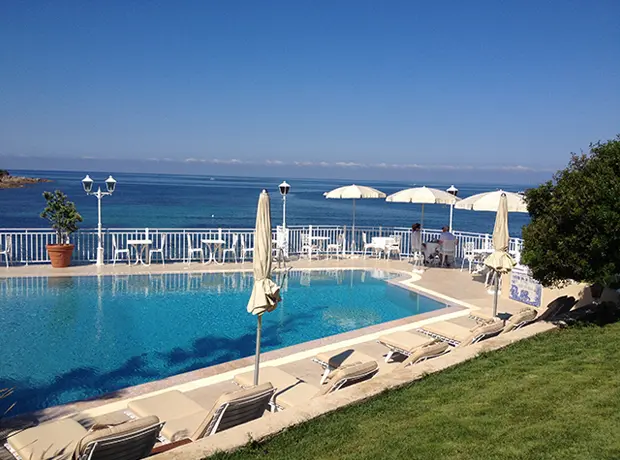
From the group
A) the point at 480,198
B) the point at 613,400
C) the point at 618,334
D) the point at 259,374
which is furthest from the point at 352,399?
the point at 480,198

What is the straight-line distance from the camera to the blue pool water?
7.09 m

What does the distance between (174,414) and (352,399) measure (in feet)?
5.27

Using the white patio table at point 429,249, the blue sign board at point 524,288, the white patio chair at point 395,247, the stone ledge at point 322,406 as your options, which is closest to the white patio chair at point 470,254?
the white patio table at point 429,249

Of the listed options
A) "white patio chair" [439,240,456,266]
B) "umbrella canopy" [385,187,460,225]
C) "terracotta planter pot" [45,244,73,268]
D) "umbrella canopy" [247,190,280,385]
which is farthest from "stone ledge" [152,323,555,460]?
"terracotta planter pot" [45,244,73,268]

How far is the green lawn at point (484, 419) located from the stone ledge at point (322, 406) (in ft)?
0.24

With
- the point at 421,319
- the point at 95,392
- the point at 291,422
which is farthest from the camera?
the point at 421,319

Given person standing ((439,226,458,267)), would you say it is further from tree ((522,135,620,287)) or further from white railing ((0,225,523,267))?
tree ((522,135,620,287))

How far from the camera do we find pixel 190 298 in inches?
446

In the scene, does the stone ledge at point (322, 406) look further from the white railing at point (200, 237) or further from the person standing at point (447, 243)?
the person standing at point (447, 243)

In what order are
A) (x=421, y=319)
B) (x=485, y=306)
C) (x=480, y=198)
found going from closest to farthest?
(x=421, y=319)
(x=485, y=306)
(x=480, y=198)

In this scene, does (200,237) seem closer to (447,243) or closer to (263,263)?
(447,243)

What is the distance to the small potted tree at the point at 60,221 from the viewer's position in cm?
1316

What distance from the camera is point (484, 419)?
14.1 feet

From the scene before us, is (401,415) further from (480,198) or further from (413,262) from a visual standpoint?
(413,262)
